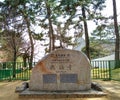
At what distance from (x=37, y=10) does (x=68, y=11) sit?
9.54ft

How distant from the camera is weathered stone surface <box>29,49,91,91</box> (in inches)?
405

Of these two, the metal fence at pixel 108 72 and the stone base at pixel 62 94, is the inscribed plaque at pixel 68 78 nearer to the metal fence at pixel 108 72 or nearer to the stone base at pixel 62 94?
the stone base at pixel 62 94

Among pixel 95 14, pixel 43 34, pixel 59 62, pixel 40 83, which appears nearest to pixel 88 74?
pixel 59 62

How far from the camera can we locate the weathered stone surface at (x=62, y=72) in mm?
10289

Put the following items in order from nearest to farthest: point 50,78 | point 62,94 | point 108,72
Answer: point 62,94, point 50,78, point 108,72

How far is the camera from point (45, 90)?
10.2 metres

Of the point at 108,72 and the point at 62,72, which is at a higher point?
the point at 62,72

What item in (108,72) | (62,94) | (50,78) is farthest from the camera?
(108,72)

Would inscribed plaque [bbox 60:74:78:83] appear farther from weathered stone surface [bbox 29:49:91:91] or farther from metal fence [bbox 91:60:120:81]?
metal fence [bbox 91:60:120:81]

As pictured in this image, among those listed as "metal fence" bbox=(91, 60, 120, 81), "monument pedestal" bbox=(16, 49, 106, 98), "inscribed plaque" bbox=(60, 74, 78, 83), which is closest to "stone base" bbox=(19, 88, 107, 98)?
"monument pedestal" bbox=(16, 49, 106, 98)

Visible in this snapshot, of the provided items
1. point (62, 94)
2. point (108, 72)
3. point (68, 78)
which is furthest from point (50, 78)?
point (108, 72)

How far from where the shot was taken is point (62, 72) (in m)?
10.4

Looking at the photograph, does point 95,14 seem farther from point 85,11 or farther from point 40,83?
point 40,83

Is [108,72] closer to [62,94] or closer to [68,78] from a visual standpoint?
[68,78]
